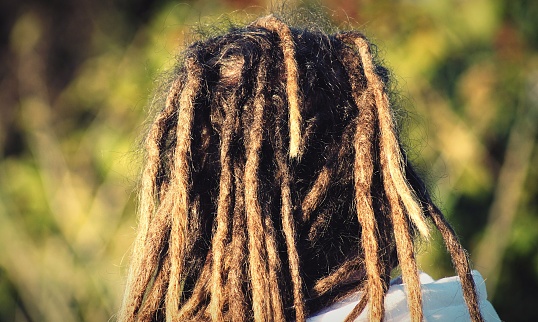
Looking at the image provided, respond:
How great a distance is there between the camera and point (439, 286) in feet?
4.11

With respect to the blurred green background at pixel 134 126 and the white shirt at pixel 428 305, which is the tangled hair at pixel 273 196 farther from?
the blurred green background at pixel 134 126

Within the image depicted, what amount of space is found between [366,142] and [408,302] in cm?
32

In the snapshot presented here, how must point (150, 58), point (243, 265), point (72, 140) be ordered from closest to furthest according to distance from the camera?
point (243, 265)
point (150, 58)
point (72, 140)

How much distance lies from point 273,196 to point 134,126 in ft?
8.67

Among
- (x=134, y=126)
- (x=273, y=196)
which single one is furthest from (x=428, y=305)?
(x=134, y=126)

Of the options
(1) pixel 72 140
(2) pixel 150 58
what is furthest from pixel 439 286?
(1) pixel 72 140

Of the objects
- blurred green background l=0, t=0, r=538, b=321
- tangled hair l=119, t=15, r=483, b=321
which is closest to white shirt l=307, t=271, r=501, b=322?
tangled hair l=119, t=15, r=483, b=321

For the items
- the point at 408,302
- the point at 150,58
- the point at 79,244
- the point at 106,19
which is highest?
the point at 106,19

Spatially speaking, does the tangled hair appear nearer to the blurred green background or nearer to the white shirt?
the white shirt

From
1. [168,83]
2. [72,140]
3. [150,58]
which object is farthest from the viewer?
[72,140]

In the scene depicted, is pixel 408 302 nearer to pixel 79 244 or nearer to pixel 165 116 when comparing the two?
pixel 165 116

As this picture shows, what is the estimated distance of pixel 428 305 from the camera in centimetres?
121

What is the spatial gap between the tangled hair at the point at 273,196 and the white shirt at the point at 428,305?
0.09 ft

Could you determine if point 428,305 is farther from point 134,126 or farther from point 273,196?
point 134,126
